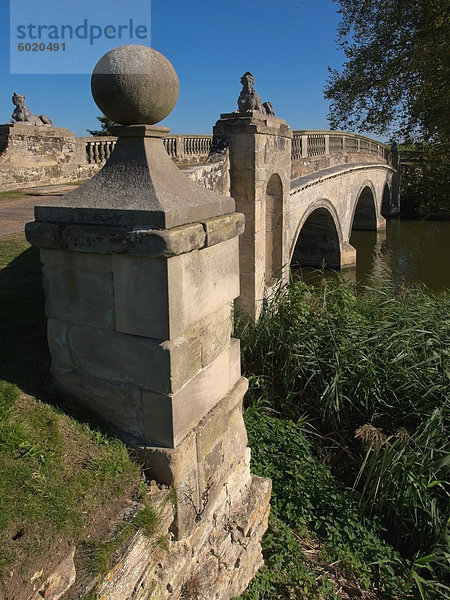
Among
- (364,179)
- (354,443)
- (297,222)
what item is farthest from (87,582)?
(364,179)

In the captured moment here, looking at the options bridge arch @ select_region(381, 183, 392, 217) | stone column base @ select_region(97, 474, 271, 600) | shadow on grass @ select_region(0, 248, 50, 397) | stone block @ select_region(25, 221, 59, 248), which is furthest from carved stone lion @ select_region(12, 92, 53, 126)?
bridge arch @ select_region(381, 183, 392, 217)

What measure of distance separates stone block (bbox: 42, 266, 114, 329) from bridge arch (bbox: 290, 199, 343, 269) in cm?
1446

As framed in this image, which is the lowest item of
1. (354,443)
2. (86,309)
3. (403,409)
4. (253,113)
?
(354,443)

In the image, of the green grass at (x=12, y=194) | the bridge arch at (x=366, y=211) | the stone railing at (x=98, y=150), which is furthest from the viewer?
the bridge arch at (x=366, y=211)

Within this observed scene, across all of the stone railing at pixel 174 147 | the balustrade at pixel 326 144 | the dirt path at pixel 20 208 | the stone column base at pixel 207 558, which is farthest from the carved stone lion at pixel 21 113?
the stone column base at pixel 207 558

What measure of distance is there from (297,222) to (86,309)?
1043 cm

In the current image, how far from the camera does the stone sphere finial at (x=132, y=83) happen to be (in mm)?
2047

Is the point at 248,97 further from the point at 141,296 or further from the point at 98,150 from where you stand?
the point at 98,150

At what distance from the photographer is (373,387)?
4.36 m

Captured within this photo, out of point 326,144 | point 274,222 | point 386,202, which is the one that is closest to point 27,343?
point 274,222

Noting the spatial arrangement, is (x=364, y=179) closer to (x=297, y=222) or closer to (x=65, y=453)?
(x=297, y=222)

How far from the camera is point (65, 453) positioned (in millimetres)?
2082

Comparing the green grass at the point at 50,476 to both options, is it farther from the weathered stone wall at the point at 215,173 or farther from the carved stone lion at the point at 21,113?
the carved stone lion at the point at 21,113

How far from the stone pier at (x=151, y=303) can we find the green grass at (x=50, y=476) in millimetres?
110
